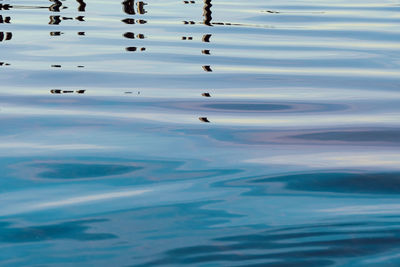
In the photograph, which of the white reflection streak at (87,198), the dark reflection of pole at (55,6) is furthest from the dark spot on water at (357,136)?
the dark reflection of pole at (55,6)

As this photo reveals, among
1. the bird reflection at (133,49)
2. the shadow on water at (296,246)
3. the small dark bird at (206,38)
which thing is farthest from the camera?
the small dark bird at (206,38)

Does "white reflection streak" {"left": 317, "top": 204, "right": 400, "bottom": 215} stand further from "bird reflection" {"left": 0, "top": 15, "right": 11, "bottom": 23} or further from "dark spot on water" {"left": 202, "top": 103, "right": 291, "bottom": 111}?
"bird reflection" {"left": 0, "top": 15, "right": 11, "bottom": 23}

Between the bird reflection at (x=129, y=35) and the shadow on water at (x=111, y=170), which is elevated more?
the bird reflection at (x=129, y=35)

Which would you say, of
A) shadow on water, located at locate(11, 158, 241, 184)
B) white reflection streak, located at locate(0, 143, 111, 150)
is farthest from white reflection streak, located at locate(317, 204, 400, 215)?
white reflection streak, located at locate(0, 143, 111, 150)

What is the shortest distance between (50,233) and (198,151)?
0.85 metres

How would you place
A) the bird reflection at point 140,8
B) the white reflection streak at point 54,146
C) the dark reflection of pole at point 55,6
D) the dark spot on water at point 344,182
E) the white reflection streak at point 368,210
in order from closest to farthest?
the white reflection streak at point 368,210 → the dark spot on water at point 344,182 → the white reflection streak at point 54,146 → the bird reflection at point 140,8 → the dark reflection of pole at point 55,6

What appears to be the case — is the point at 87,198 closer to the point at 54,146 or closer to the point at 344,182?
the point at 54,146

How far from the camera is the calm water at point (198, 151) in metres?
1.75

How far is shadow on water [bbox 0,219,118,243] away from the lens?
1.77 metres

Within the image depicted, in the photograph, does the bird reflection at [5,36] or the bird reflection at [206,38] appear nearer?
the bird reflection at [5,36]

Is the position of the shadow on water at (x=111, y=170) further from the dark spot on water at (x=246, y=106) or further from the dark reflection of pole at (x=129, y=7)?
the dark reflection of pole at (x=129, y=7)

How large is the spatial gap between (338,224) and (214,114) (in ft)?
4.52

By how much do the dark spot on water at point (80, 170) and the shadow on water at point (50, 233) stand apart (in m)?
0.41

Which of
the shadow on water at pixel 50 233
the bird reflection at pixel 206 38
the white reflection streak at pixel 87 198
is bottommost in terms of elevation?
the shadow on water at pixel 50 233
